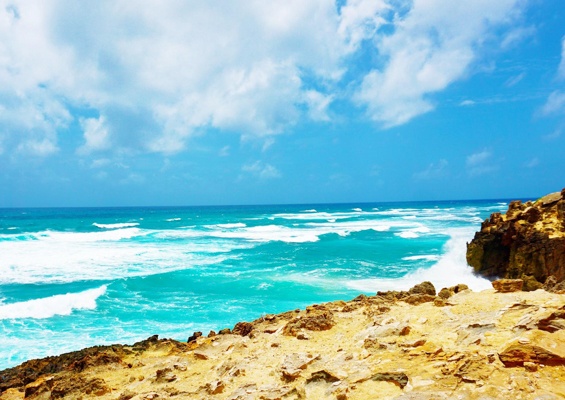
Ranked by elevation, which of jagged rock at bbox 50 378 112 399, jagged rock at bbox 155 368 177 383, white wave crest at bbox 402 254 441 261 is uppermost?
jagged rock at bbox 155 368 177 383

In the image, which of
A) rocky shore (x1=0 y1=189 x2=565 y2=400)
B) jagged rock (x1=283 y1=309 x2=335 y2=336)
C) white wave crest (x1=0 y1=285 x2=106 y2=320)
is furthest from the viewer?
white wave crest (x1=0 y1=285 x2=106 y2=320)

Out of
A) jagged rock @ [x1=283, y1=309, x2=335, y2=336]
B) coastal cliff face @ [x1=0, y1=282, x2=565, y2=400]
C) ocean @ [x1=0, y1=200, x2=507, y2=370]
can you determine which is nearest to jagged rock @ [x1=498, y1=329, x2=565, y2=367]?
coastal cliff face @ [x1=0, y1=282, x2=565, y2=400]

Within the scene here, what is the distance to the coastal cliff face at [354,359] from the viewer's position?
4.91 meters

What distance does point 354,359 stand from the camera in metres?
6.43

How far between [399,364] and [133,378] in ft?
15.2

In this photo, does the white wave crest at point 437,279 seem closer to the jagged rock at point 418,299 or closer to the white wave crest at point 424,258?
the white wave crest at point 424,258

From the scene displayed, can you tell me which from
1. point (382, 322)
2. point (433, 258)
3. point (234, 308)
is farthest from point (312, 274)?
point (382, 322)

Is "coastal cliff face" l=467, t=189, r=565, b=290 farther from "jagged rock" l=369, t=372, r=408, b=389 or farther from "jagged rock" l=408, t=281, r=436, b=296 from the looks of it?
"jagged rock" l=369, t=372, r=408, b=389

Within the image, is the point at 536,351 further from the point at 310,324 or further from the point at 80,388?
the point at 80,388

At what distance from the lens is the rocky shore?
16.1 ft

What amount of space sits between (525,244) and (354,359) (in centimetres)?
1108

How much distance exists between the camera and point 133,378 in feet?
23.8

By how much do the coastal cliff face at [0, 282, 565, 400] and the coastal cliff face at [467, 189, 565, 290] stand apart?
18.7 ft

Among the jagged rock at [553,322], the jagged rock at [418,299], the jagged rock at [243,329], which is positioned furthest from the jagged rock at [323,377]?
the jagged rock at [418,299]
